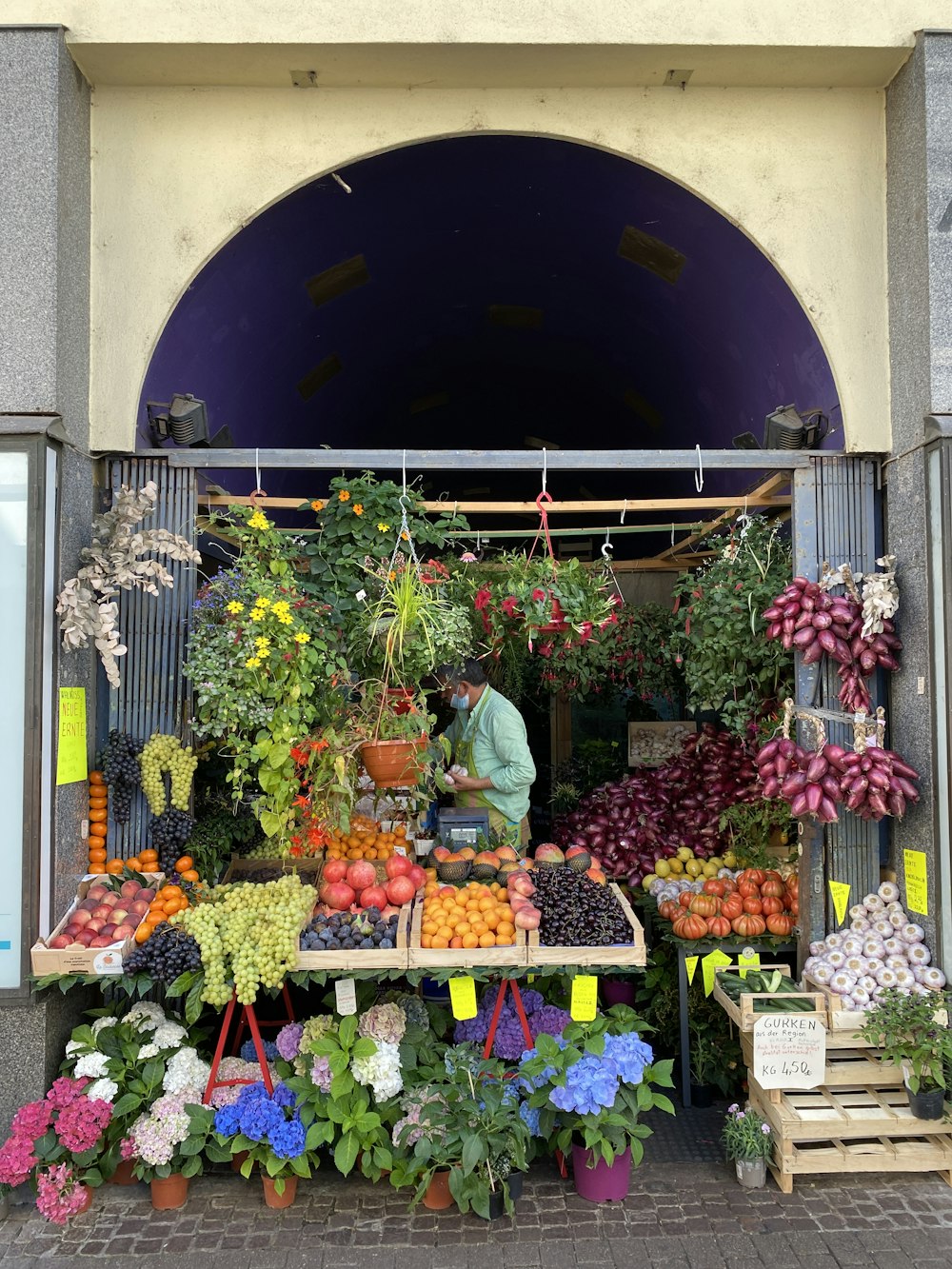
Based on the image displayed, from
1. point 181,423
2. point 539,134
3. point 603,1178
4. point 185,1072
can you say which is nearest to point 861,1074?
point 603,1178

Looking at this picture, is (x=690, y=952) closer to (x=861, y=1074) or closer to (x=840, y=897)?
(x=840, y=897)

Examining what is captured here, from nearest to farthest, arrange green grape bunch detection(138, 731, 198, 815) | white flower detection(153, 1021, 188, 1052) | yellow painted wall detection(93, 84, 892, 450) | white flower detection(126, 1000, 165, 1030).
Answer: white flower detection(153, 1021, 188, 1052)
white flower detection(126, 1000, 165, 1030)
green grape bunch detection(138, 731, 198, 815)
yellow painted wall detection(93, 84, 892, 450)

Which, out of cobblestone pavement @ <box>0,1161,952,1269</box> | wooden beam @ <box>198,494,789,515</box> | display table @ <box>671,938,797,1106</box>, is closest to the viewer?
cobblestone pavement @ <box>0,1161,952,1269</box>

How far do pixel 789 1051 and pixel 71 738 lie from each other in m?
3.82

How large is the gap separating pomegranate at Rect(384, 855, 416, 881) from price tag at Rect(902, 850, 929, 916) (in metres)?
2.60

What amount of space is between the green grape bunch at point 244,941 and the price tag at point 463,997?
772mm

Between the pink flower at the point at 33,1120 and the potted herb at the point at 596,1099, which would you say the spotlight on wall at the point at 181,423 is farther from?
the potted herb at the point at 596,1099

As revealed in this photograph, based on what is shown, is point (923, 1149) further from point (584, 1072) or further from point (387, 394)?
point (387, 394)

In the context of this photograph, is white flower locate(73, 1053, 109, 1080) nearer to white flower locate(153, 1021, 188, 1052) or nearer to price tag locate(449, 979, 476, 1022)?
white flower locate(153, 1021, 188, 1052)

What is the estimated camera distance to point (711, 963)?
5250 mm

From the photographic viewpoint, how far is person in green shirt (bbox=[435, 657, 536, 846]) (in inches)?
232

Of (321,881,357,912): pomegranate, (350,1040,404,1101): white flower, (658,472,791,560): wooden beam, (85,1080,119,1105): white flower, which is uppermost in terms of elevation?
(658,472,791,560): wooden beam

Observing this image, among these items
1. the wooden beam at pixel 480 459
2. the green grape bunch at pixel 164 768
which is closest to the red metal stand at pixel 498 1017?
the green grape bunch at pixel 164 768

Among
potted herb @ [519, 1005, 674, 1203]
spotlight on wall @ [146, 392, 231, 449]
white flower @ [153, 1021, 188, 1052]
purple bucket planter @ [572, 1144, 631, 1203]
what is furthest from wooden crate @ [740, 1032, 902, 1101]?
spotlight on wall @ [146, 392, 231, 449]
